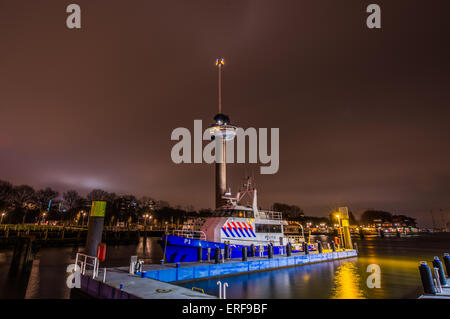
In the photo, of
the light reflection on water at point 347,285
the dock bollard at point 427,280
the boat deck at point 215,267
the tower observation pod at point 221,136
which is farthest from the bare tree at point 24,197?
the dock bollard at point 427,280

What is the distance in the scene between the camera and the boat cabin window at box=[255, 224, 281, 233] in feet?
71.0

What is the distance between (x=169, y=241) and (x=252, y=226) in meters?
7.83

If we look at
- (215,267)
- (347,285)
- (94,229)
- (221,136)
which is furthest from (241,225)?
(221,136)

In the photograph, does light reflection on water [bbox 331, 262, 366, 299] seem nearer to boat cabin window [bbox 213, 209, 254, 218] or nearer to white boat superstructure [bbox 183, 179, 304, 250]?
white boat superstructure [bbox 183, 179, 304, 250]

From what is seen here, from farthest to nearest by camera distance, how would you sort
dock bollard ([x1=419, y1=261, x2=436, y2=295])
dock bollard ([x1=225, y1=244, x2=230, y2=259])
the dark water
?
dock bollard ([x1=225, y1=244, x2=230, y2=259]) → the dark water → dock bollard ([x1=419, y1=261, x2=436, y2=295])

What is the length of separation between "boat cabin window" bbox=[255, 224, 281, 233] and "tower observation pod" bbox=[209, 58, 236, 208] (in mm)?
23014

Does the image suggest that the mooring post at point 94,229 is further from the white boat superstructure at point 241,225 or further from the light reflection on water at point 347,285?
the light reflection on water at point 347,285

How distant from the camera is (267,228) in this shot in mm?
22281

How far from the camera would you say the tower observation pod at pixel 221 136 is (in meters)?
46.0

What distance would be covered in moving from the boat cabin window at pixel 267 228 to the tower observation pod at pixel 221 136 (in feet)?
75.5

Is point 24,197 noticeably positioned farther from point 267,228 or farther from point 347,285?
point 347,285

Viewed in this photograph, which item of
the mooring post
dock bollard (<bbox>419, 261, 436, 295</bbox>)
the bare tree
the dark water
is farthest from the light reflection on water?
the bare tree

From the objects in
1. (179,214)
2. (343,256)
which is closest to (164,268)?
(343,256)
